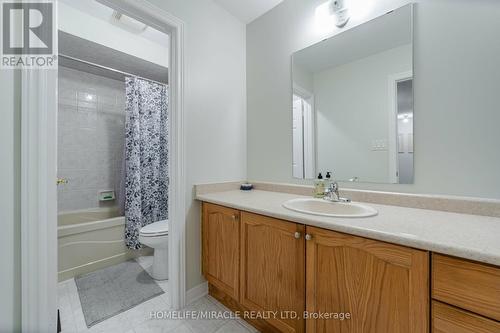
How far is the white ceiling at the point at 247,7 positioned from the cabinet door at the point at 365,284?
1.89 m

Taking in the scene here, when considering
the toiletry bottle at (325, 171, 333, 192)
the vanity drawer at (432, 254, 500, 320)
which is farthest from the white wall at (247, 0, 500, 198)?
the vanity drawer at (432, 254, 500, 320)

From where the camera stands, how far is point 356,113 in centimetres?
140

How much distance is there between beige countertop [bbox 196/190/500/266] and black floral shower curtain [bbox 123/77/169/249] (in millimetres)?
1744

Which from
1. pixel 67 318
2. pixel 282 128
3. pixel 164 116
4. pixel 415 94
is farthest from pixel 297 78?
pixel 67 318

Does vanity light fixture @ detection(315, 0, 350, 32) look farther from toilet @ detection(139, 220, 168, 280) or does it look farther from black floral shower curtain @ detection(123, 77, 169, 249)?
toilet @ detection(139, 220, 168, 280)

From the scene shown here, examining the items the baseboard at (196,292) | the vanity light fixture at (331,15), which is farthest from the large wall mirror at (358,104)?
the baseboard at (196,292)

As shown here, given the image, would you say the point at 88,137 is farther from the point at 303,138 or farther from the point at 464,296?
the point at 464,296

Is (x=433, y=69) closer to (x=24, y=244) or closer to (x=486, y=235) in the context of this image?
(x=486, y=235)

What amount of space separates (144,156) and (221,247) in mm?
1578

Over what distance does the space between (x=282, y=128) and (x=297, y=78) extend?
0.42 meters

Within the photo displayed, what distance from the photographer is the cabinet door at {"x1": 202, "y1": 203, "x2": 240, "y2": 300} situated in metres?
1.34

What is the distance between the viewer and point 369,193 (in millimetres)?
1300

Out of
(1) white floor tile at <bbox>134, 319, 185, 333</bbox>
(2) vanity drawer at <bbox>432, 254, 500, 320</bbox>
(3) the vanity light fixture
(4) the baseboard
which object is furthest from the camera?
(4) the baseboard

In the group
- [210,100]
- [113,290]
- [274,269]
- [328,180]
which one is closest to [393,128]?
[328,180]
